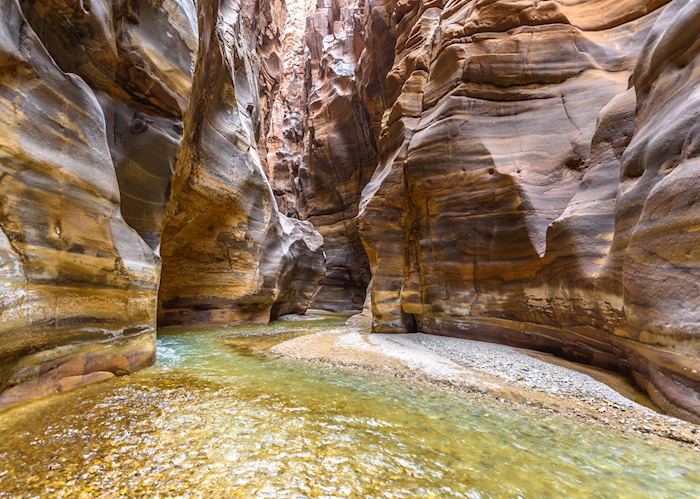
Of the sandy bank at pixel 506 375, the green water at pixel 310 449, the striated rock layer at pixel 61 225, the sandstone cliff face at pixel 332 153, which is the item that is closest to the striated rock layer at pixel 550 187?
the sandy bank at pixel 506 375

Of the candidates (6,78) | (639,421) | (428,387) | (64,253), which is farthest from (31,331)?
(639,421)

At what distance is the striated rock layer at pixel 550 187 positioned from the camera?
4.18 meters

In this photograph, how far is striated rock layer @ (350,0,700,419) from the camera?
4180 mm

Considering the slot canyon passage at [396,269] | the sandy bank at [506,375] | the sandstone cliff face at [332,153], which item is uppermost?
the sandstone cliff face at [332,153]

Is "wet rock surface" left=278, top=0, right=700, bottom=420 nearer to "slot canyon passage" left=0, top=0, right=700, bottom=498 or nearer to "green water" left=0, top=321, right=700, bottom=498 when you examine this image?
"slot canyon passage" left=0, top=0, right=700, bottom=498

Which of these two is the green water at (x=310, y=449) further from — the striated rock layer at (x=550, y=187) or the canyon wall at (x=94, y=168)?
the striated rock layer at (x=550, y=187)

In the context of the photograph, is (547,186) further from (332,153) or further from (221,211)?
(332,153)

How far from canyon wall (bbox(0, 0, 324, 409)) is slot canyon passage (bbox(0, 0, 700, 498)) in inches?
1.4

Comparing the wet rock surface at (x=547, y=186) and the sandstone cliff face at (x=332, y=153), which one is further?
the sandstone cliff face at (x=332, y=153)

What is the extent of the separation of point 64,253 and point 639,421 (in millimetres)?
7540

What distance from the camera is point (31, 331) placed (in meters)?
3.91

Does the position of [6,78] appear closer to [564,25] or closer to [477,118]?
[477,118]

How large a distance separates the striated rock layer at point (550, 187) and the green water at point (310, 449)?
1734mm

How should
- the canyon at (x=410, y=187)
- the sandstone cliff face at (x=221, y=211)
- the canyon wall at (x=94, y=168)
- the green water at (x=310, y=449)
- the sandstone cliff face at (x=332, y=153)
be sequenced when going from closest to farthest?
the green water at (x=310, y=449) < the canyon wall at (x=94, y=168) < the canyon at (x=410, y=187) < the sandstone cliff face at (x=221, y=211) < the sandstone cliff face at (x=332, y=153)
